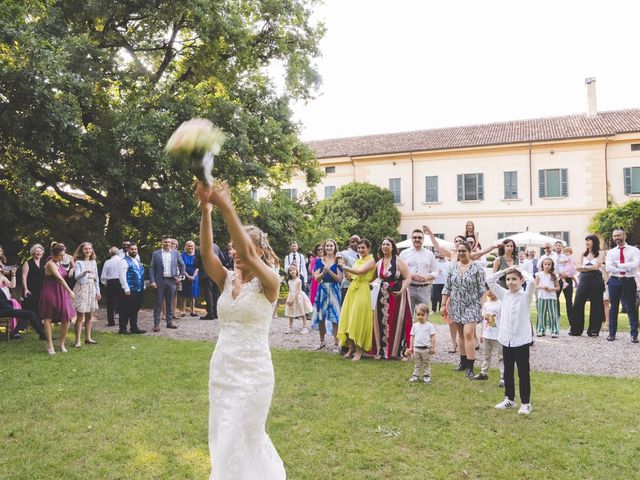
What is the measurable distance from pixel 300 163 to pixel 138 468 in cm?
1918

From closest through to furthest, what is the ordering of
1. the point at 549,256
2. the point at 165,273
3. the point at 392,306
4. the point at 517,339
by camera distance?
the point at 517,339 → the point at 392,306 → the point at 549,256 → the point at 165,273

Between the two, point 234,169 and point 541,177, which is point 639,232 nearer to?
point 541,177

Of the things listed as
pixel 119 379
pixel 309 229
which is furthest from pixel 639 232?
pixel 119 379

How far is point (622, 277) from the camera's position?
11.7m

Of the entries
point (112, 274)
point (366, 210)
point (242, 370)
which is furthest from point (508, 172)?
point (242, 370)

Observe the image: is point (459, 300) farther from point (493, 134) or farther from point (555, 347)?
point (493, 134)

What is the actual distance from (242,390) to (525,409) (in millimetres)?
4151

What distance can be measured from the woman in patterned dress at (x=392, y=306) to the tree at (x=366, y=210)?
81.8ft

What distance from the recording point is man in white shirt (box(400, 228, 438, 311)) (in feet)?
31.7

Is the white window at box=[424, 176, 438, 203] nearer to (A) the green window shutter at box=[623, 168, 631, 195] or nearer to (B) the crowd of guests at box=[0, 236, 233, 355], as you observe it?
(A) the green window shutter at box=[623, 168, 631, 195]

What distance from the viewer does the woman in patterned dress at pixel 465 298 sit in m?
8.15

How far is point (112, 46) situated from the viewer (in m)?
18.0

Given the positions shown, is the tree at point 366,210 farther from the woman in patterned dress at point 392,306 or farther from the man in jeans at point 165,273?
the woman in patterned dress at point 392,306

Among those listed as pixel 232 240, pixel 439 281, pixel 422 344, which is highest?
pixel 232 240
